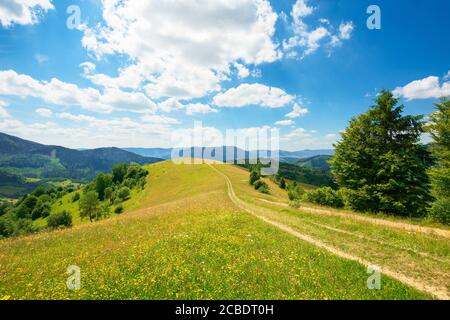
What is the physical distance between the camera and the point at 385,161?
2675cm

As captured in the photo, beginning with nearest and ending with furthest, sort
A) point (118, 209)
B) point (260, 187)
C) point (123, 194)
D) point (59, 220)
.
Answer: point (260, 187)
point (59, 220)
point (118, 209)
point (123, 194)

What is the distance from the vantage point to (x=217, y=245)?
13312 millimetres

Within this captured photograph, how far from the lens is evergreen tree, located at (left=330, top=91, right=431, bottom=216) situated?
2559 centimetres

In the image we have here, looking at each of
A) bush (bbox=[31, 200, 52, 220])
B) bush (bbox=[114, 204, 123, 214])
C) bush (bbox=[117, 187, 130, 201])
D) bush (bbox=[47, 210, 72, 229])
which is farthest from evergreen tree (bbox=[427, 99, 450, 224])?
bush (bbox=[31, 200, 52, 220])

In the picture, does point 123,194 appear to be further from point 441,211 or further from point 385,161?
point 441,211

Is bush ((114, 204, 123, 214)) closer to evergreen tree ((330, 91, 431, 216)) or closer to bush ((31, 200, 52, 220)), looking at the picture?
bush ((31, 200, 52, 220))

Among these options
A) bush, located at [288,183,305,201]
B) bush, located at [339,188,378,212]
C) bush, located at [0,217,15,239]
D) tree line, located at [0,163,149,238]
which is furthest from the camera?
tree line, located at [0,163,149,238]

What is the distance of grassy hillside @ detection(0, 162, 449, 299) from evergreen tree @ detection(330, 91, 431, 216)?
40.8 feet

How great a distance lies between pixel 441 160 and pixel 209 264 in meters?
29.1

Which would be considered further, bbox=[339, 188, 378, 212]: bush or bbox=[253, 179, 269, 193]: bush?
bbox=[253, 179, 269, 193]: bush

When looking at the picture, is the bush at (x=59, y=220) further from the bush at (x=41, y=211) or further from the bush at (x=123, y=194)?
the bush at (x=41, y=211)

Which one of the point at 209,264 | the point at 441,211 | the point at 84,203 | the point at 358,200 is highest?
the point at 441,211

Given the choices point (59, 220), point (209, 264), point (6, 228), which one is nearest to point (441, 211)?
point (209, 264)
